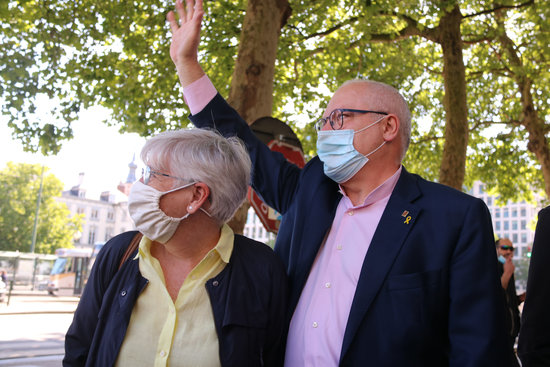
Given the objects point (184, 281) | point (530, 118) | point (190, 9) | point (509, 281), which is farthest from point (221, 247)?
point (530, 118)

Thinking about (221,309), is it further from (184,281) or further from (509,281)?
(509,281)

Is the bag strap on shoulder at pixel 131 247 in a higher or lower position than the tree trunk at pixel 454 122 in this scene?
lower

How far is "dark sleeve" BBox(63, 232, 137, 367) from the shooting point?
2.43 meters

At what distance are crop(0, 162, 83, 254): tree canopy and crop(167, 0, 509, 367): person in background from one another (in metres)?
59.0

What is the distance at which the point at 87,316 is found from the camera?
2.45 metres

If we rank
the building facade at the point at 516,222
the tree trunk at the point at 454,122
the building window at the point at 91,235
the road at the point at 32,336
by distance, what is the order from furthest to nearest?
the building facade at the point at 516,222, the building window at the point at 91,235, the tree trunk at the point at 454,122, the road at the point at 32,336

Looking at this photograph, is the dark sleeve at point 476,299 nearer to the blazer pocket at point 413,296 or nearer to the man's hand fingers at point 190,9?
the blazer pocket at point 413,296

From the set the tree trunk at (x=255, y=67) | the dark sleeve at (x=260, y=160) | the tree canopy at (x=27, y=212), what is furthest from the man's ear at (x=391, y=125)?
the tree canopy at (x=27, y=212)

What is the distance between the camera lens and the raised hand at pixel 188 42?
9.59 ft

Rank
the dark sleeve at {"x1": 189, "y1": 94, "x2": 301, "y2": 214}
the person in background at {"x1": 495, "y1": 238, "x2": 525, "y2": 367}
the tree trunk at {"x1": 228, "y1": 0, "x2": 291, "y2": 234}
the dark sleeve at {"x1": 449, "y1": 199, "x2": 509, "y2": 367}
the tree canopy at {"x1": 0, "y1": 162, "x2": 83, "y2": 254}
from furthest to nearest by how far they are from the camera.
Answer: the tree canopy at {"x1": 0, "y1": 162, "x2": 83, "y2": 254}, the person in background at {"x1": 495, "y1": 238, "x2": 525, "y2": 367}, the tree trunk at {"x1": 228, "y1": 0, "x2": 291, "y2": 234}, the dark sleeve at {"x1": 189, "y1": 94, "x2": 301, "y2": 214}, the dark sleeve at {"x1": 449, "y1": 199, "x2": 509, "y2": 367}

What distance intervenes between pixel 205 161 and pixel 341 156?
2.20 ft

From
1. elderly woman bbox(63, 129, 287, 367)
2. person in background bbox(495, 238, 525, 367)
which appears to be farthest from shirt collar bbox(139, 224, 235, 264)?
person in background bbox(495, 238, 525, 367)

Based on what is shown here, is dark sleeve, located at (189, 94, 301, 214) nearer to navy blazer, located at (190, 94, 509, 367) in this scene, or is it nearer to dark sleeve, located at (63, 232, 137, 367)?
navy blazer, located at (190, 94, 509, 367)

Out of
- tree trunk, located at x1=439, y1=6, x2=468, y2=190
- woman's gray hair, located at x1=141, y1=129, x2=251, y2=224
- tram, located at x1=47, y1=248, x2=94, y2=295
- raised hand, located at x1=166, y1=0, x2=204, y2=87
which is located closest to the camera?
woman's gray hair, located at x1=141, y1=129, x2=251, y2=224
